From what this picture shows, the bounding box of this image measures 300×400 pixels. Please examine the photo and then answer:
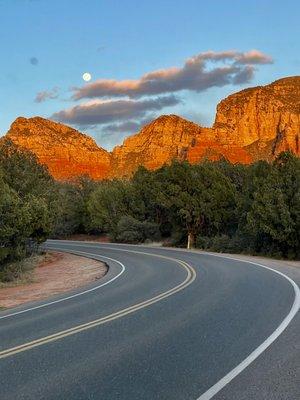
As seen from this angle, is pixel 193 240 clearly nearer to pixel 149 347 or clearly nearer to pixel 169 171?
pixel 169 171

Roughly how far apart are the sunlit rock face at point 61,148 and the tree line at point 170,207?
8284 cm

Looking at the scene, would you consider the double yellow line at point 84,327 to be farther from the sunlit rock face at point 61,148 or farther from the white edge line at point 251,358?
the sunlit rock face at point 61,148

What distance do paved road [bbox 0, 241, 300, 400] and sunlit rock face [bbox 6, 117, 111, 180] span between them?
137955 mm

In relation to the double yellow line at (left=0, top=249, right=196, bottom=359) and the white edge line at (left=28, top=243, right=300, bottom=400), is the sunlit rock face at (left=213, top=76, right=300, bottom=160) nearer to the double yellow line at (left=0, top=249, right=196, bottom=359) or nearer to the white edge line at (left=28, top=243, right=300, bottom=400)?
the double yellow line at (left=0, top=249, right=196, bottom=359)

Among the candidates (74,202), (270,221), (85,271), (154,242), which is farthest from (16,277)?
(74,202)

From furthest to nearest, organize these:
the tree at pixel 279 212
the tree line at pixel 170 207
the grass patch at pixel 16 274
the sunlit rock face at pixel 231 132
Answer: the sunlit rock face at pixel 231 132
the tree at pixel 279 212
the tree line at pixel 170 207
the grass patch at pixel 16 274

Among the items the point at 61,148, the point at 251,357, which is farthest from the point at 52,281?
the point at 61,148

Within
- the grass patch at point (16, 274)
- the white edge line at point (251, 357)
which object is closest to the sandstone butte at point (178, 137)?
the grass patch at point (16, 274)

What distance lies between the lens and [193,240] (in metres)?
46.4

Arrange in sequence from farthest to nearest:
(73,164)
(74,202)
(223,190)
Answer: (73,164), (74,202), (223,190)

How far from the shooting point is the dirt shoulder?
17.6 metres

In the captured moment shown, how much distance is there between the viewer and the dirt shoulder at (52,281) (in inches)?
693

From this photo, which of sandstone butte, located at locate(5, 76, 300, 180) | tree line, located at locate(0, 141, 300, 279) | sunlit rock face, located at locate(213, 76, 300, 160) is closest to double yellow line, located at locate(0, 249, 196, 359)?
tree line, located at locate(0, 141, 300, 279)

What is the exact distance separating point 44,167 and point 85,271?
17.1 meters
